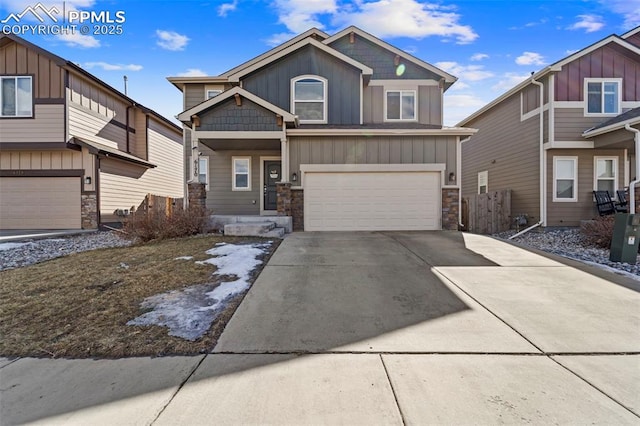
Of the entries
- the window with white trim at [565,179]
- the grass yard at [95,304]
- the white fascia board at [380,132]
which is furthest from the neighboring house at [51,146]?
the window with white trim at [565,179]

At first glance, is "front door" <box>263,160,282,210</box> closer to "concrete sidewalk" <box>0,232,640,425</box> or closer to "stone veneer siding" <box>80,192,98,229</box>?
"stone veneer siding" <box>80,192,98,229</box>

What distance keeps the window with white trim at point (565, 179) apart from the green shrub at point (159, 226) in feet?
40.9

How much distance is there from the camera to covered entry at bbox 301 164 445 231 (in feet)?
37.4

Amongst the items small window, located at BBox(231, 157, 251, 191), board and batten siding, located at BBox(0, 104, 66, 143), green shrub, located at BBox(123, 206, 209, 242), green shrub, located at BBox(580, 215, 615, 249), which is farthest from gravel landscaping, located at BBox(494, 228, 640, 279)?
board and batten siding, located at BBox(0, 104, 66, 143)

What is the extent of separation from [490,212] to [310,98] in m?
8.76

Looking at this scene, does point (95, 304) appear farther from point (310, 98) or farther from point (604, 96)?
point (604, 96)

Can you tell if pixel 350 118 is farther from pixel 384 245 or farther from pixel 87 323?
pixel 87 323

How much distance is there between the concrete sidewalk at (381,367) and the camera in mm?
2393

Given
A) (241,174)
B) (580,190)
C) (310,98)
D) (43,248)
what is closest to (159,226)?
(43,248)

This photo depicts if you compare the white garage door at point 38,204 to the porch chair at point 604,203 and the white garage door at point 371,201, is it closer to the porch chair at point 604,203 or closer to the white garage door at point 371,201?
the white garage door at point 371,201

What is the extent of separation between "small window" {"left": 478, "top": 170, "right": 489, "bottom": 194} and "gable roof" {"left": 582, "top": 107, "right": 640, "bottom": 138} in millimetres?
4938

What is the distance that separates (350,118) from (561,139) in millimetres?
7458

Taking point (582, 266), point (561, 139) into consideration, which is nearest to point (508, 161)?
point (561, 139)

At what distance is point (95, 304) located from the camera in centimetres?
434
